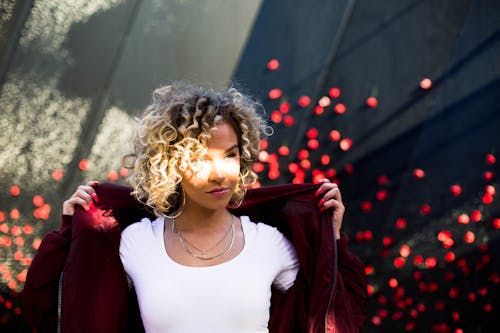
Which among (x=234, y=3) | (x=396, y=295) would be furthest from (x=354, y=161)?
(x=234, y=3)

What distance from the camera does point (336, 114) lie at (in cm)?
292

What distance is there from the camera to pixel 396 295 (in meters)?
2.92

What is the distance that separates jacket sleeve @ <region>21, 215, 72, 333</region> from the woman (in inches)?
3.6

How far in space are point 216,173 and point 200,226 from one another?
0.79ft

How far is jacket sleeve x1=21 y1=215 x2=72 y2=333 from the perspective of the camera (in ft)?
5.27

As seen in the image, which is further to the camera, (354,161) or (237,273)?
(354,161)

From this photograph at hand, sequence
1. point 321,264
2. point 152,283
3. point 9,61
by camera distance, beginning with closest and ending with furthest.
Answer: point 152,283, point 321,264, point 9,61

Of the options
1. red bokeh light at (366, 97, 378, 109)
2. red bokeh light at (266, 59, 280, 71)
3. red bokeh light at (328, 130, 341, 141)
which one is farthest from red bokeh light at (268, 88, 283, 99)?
red bokeh light at (366, 97, 378, 109)

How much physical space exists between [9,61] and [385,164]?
2.05m

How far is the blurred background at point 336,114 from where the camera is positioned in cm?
289

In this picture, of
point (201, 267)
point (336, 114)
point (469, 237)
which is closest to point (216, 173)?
point (201, 267)

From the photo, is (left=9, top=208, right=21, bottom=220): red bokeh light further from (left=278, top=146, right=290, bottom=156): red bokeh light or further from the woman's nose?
the woman's nose

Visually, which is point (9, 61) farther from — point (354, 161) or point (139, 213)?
point (354, 161)

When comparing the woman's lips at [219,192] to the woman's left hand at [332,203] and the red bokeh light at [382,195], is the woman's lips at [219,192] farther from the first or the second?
the red bokeh light at [382,195]
